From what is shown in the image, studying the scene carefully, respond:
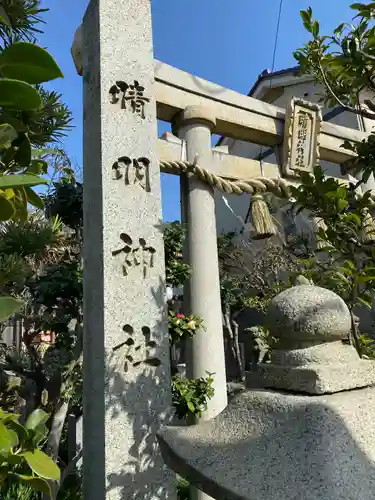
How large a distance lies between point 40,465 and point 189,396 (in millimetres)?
2014

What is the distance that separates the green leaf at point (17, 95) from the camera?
55 centimetres

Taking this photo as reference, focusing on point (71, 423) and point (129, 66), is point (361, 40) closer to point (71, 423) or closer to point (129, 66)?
point (129, 66)

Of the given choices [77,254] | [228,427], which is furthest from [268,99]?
[228,427]

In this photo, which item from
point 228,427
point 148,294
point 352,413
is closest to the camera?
point 352,413

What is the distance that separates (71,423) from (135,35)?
156 inches

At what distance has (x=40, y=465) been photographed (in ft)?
2.26

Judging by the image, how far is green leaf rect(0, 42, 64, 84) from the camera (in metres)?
0.56

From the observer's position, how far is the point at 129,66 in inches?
107

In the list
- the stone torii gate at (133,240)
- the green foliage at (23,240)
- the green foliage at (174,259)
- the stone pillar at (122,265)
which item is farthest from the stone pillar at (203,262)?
the green foliage at (23,240)

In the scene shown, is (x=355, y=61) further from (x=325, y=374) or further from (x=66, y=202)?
(x=66, y=202)

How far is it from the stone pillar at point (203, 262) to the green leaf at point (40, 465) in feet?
8.17

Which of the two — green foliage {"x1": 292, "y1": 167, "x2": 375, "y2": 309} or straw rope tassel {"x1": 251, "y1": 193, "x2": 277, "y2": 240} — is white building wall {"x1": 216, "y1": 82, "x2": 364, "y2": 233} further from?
green foliage {"x1": 292, "y1": 167, "x2": 375, "y2": 309}

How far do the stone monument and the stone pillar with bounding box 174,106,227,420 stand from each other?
2016 mm

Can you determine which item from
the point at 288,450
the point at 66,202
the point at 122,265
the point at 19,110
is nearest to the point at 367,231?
the point at 122,265
